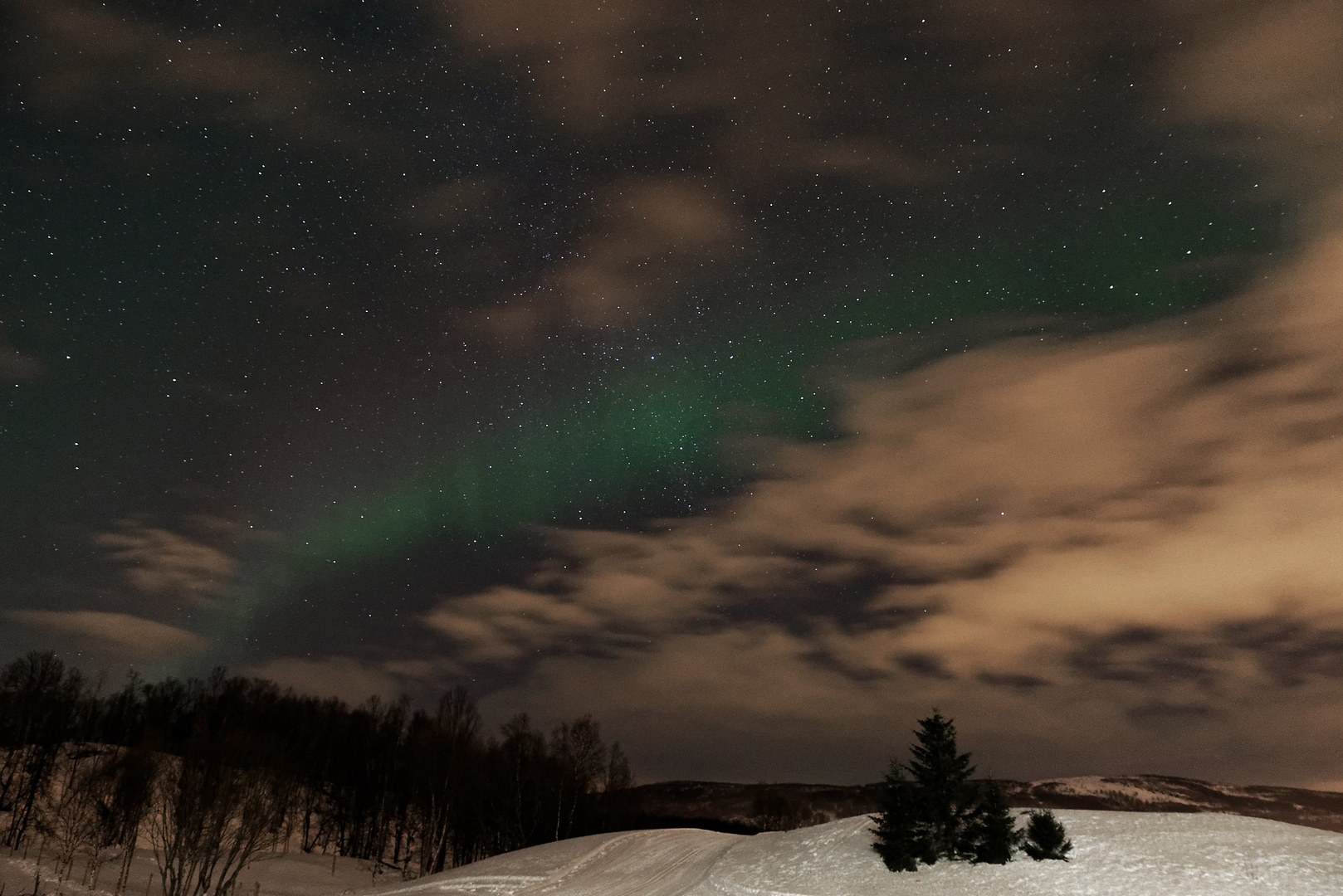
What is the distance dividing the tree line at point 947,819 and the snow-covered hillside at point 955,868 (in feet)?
2.41

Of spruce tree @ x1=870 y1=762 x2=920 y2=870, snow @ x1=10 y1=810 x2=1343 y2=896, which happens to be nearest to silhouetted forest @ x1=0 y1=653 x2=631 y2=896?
snow @ x1=10 y1=810 x2=1343 y2=896

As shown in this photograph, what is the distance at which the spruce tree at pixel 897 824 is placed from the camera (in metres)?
35.1

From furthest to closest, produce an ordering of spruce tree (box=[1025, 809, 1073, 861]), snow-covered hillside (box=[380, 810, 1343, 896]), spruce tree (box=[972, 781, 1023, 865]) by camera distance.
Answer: spruce tree (box=[972, 781, 1023, 865]) < spruce tree (box=[1025, 809, 1073, 861]) < snow-covered hillside (box=[380, 810, 1343, 896])

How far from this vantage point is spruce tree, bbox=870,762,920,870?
35.1 meters

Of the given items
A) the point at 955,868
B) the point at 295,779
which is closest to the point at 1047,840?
the point at 955,868

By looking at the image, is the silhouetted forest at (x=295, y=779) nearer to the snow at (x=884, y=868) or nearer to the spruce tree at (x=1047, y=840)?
the snow at (x=884, y=868)

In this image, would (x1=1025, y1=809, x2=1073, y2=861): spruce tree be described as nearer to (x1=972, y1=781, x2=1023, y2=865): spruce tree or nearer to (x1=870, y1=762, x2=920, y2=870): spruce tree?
(x1=972, y1=781, x2=1023, y2=865): spruce tree

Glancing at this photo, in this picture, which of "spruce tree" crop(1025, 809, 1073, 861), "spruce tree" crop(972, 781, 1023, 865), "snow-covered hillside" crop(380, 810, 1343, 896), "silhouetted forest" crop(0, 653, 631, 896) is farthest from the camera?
"silhouetted forest" crop(0, 653, 631, 896)

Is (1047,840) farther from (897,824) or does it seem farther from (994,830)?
(897,824)

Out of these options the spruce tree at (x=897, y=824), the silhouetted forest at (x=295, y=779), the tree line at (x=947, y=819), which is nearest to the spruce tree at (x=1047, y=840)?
the tree line at (x=947, y=819)

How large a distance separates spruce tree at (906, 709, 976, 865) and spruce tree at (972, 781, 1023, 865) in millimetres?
357

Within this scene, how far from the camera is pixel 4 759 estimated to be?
85938 mm

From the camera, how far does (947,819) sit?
35844mm

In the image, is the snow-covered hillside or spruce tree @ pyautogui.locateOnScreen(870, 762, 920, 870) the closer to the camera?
the snow-covered hillside
